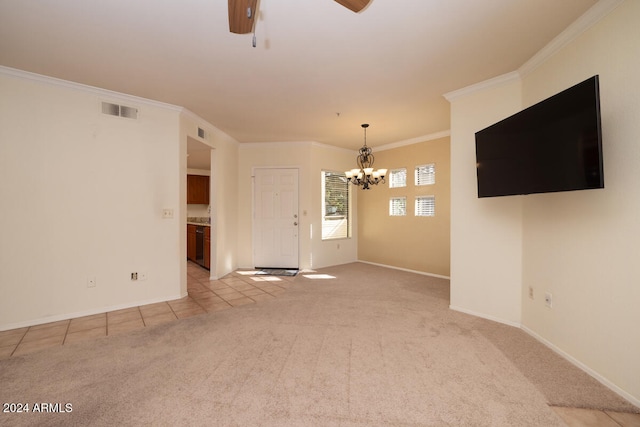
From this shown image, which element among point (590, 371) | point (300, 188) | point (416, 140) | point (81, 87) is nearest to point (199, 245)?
point (300, 188)

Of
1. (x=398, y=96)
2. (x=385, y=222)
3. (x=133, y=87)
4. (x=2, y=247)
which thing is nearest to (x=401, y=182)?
(x=385, y=222)

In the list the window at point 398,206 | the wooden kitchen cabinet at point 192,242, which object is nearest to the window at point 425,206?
the window at point 398,206

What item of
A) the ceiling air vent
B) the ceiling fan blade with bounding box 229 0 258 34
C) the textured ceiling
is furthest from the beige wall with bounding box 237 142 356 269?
the ceiling fan blade with bounding box 229 0 258 34

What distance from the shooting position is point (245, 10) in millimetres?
1384

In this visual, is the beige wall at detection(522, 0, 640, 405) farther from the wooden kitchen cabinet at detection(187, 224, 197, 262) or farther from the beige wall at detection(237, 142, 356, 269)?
the wooden kitchen cabinet at detection(187, 224, 197, 262)

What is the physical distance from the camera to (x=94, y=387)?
1851mm

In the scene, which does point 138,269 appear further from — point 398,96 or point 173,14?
point 398,96

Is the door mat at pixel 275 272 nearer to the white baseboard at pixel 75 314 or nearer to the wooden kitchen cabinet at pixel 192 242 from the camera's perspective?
the white baseboard at pixel 75 314

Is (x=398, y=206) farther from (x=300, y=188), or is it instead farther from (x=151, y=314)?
(x=151, y=314)

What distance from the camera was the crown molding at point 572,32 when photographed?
1873 mm

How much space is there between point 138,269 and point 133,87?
222 centimetres

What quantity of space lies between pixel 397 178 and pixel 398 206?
1.97ft

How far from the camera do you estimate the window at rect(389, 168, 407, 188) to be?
566cm

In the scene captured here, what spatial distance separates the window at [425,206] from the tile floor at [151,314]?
9.29 feet
